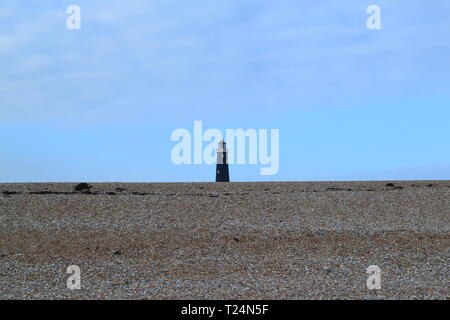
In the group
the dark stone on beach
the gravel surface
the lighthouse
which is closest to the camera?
the gravel surface

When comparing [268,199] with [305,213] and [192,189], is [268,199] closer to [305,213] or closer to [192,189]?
[305,213]

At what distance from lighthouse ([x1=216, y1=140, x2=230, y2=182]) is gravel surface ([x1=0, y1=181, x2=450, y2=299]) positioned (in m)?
9.11

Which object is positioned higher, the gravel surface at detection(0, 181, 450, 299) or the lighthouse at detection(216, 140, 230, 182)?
the lighthouse at detection(216, 140, 230, 182)

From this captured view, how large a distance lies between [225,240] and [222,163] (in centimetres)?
1748

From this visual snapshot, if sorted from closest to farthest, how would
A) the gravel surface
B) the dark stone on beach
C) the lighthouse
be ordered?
1. the gravel surface
2. the dark stone on beach
3. the lighthouse

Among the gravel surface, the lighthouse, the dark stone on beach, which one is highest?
the lighthouse

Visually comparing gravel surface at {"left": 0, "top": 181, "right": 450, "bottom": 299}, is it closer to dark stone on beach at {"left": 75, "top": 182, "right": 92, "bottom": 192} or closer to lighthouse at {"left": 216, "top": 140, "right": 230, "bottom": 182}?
dark stone on beach at {"left": 75, "top": 182, "right": 92, "bottom": 192}

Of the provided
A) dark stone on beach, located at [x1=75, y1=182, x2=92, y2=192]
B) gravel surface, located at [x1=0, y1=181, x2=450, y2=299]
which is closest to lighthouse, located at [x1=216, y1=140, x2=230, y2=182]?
gravel surface, located at [x1=0, y1=181, x2=450, y2=299]

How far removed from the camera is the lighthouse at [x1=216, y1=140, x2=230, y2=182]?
109 ft

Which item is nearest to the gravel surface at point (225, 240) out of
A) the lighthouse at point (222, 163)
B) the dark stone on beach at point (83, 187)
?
the dark stone on beach at point (83, 187)

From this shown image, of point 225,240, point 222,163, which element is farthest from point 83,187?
point 222,163

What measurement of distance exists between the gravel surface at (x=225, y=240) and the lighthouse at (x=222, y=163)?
29.9 feet

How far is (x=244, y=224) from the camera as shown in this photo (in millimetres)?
17875
